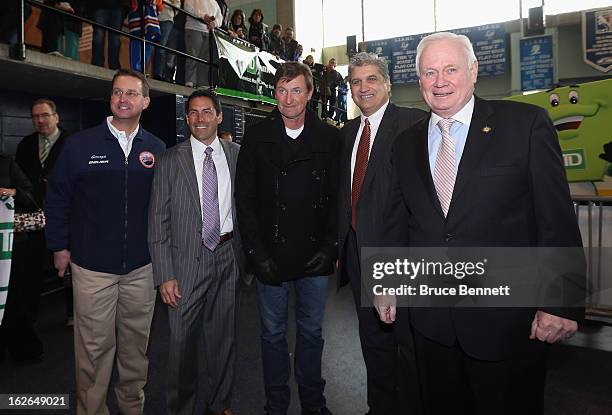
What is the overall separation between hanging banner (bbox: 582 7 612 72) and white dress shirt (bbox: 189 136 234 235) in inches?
535

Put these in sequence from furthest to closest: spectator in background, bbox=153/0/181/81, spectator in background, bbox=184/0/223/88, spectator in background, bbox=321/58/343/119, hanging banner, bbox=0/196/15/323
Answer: spectator in background, bbox=321/58/343/119
spectator in background, bbox=184/0/223/88
spectator in background, bbox=153/0/181/81
hanging banner, bbox=0/196/15/323

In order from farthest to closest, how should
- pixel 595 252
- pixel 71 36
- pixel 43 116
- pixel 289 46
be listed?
pixel 289 46 → pixel 71 36 → pixel 595 252 → pixel 43 116

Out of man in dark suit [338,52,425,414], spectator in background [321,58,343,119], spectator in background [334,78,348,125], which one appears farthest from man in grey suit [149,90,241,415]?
spectator in background [334,78,348,125]

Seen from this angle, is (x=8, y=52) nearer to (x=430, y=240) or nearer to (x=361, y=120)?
(x=361, y=120)

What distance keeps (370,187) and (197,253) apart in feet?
3.41

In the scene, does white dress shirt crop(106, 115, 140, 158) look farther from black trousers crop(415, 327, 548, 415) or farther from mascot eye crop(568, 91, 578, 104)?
mascot eye crop(568, 91, 578, 104)

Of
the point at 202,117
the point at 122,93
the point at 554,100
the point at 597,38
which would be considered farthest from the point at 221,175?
the point at 597,38

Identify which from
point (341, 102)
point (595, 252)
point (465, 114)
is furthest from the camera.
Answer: point (341, 102)

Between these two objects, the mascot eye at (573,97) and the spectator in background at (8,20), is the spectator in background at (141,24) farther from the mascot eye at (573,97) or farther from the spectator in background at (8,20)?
the mascot eye at (573,97)

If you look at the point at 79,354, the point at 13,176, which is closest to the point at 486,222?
the point at 79,354

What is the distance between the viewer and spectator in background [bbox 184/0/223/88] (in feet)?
21.5

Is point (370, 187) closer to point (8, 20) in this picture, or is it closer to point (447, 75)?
point (447, 75)

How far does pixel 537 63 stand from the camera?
497 inches

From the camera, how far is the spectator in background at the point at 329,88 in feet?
36.7
